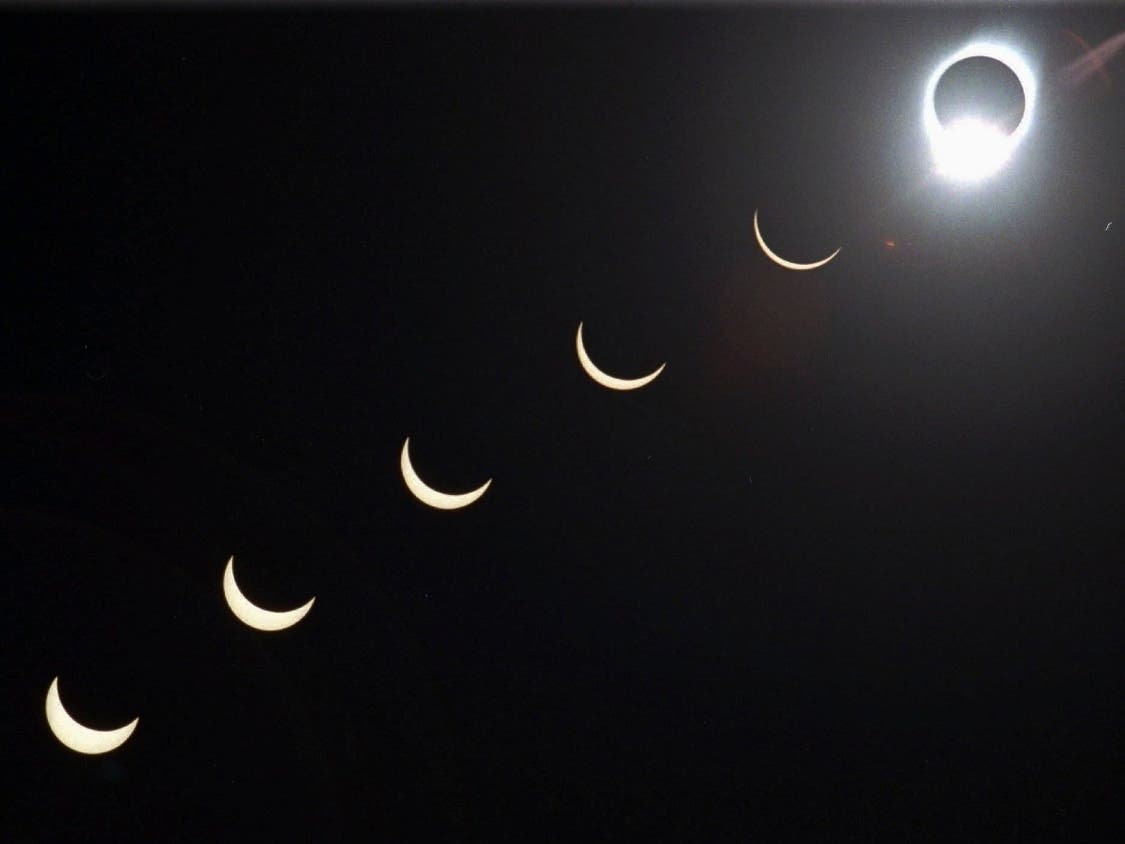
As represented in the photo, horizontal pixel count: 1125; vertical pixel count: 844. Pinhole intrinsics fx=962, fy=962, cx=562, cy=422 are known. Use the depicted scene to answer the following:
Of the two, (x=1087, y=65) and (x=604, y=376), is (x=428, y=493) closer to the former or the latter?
(x=604, y=376)

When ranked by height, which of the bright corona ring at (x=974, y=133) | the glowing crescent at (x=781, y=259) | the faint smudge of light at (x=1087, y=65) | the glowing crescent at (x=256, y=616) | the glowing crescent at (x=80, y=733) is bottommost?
the glowing crescent at (x=80, y=733)

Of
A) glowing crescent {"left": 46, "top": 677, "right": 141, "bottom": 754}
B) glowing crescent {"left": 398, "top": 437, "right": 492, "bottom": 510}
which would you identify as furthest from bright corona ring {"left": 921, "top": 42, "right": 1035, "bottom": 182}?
glowing crescent {"left": 46, "top": 677, "right": 141, "bottom": 754}

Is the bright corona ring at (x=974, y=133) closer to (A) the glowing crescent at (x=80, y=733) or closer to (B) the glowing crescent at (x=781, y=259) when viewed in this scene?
(B) the glowing crescent at (x=781, y=259)

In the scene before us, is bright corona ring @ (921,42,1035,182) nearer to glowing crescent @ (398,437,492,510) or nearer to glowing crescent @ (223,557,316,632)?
glowing crescent @ (398,437,492,510)

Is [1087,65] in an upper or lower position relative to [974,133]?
upper

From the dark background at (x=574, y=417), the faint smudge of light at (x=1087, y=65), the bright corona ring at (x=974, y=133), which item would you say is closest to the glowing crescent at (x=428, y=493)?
the dark background at (x=574, y=417)

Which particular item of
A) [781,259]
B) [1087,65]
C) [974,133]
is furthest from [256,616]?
[1087,65]
